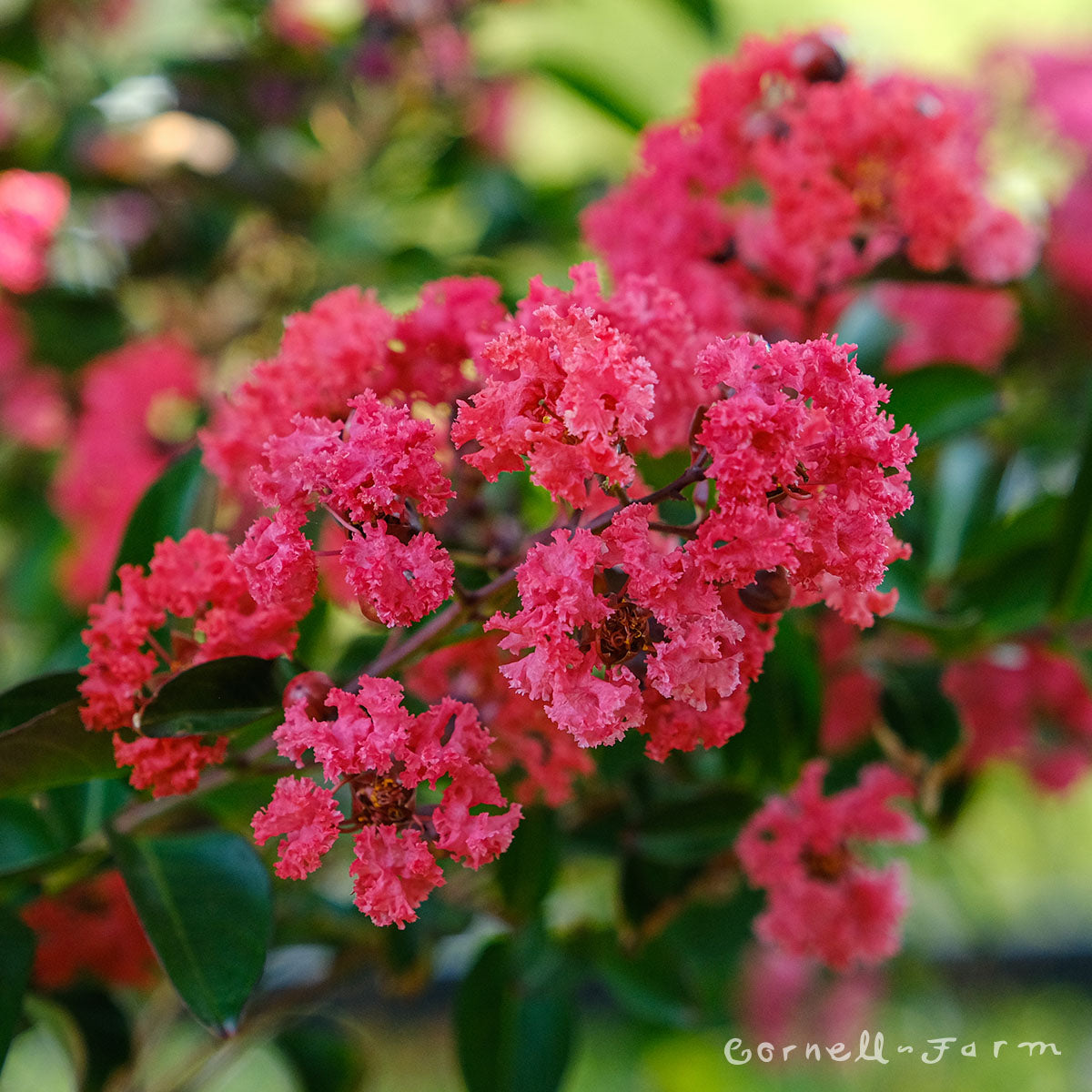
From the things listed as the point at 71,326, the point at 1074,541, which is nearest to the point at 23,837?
the point at 1074,541

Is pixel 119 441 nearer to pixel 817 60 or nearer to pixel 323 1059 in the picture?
pixel 323 1059

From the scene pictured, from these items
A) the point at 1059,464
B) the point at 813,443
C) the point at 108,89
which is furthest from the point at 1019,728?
the point at 108,89

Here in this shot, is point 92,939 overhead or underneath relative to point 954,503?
underneath

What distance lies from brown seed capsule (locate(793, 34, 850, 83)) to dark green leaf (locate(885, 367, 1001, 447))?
8.9 inches

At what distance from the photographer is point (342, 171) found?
4.99 feet

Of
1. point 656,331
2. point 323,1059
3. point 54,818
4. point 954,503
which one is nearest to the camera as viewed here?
point 656,331

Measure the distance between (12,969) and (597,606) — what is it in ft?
1.38

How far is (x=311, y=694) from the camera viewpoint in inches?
20.2

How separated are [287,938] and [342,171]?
3.54ft

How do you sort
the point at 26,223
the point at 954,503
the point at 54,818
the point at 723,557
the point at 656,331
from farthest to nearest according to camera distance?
the point at 26,223 → the point at 954,503 → the point at 54,818 → the point at 656,331 → the point at 723,557

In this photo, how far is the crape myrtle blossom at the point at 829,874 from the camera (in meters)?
0.69

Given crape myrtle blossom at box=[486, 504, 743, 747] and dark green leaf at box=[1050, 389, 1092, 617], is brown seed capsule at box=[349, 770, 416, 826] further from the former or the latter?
dark green leaf at box=[1050, 389, 1092, 617]

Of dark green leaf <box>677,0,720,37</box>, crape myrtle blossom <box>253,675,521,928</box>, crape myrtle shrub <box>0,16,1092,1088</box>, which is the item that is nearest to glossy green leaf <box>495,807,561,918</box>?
crape myrtle shrub <box>0,16,1092,1088</box>

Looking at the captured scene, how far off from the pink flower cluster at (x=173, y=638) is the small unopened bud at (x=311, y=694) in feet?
0.15
